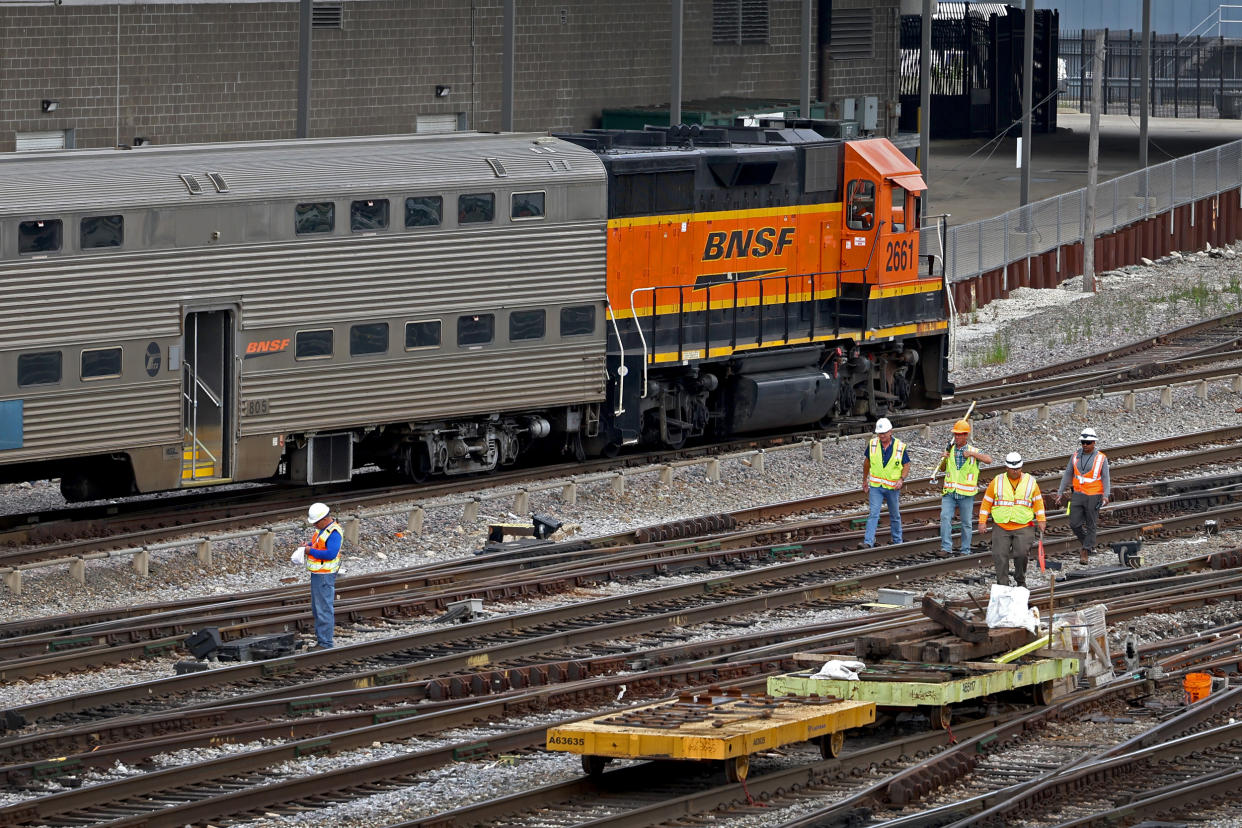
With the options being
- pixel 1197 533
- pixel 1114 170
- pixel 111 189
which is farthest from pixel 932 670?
pixel 1114 170

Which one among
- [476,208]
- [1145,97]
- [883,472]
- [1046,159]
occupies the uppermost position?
[1145,97]

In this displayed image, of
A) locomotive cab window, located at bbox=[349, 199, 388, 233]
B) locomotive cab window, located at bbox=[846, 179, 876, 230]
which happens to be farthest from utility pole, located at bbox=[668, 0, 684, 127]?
locomotive cab window, located at bbox=[349, 199, 388, 233]

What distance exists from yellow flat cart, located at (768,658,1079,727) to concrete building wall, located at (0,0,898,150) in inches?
957

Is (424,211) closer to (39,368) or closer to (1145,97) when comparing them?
(39,368)

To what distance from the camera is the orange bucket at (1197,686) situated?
16170 mm

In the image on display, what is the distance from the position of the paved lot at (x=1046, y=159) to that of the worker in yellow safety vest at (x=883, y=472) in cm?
2983

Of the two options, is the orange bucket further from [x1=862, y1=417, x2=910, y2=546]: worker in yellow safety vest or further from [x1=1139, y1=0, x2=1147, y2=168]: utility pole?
[x1=1139, y1=0, x2=1147, y2=168]: utility pole

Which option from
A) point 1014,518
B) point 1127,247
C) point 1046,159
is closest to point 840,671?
point 1014,518

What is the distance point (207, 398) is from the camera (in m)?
22.1

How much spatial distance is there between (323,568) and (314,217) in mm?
6167

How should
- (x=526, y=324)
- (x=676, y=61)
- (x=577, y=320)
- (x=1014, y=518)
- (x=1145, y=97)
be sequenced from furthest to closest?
(x=1145, y=97), (x=676, y=61), (x=577, y=320), (x=526, y=324), (x=1014, y=518)

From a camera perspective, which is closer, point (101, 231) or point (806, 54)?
point (101, 231)

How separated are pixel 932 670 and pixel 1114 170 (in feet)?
152

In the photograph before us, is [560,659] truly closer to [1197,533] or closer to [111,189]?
[111,189]
